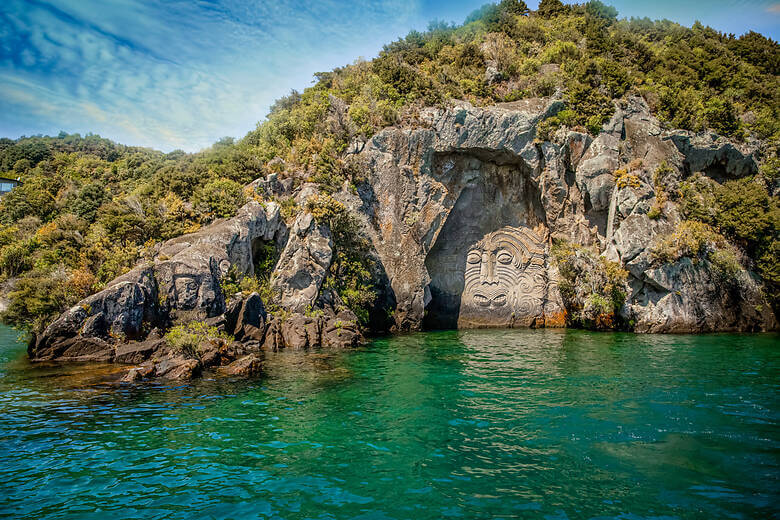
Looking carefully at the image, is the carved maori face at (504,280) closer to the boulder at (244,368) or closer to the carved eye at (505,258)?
the carved eye at (505,258)

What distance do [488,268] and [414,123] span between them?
12005mm

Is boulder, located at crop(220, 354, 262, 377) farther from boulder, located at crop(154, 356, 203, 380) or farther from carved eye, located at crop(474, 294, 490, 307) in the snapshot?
carved eye, located at crop(474, 294, 490, 307)

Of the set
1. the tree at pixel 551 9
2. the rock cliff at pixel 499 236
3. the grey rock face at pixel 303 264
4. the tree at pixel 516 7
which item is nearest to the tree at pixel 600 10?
the tree at pixel 551 9

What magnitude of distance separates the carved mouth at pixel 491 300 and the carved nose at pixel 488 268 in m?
1.21

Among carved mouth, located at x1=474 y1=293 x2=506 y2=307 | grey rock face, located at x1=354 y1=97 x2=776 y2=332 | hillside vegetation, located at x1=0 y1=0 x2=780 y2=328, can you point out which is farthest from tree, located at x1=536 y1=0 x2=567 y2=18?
carved mouth, located at x1=474 y1=293 x2=506 y2=307

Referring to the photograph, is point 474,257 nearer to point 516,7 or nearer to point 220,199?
point 220,199

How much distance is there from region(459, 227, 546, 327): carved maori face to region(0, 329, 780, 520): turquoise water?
49.5 feet

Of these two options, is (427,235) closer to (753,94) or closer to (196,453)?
(196,453)

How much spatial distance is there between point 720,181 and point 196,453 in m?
37.0

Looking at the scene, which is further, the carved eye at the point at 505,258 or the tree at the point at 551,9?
the tree at the point at 551,9

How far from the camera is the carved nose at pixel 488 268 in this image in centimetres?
3269

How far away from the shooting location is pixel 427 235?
30938 mm

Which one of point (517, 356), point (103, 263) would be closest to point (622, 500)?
point (517, 356)

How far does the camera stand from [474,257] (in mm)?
33125
